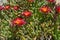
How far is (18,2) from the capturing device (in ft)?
9.35

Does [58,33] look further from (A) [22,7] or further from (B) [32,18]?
(A) [22,7]

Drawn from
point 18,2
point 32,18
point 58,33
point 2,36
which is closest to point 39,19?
point 32,18

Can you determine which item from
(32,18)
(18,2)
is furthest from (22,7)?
(32,18)

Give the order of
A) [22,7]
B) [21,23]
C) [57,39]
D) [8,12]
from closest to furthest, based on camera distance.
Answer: [21,23] < [57,39] < [8,12] < [22,7]

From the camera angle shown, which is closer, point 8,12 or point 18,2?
point 8,12

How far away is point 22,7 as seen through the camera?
8.98 ft

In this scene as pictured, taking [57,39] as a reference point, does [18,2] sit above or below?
above

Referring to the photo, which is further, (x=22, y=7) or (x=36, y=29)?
(x=22, y=7)

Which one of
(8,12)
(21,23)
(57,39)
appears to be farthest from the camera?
(8,12)

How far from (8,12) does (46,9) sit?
487 mm

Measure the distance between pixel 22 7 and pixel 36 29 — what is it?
0.58 metres

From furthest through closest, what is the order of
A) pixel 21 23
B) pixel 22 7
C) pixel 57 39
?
pixel 22 7 < pixel 57 39 < pixel 21 23

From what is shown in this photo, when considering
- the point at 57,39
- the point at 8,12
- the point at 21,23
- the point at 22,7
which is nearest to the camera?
the point at 21,23

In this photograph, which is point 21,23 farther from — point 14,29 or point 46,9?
point 46,9
